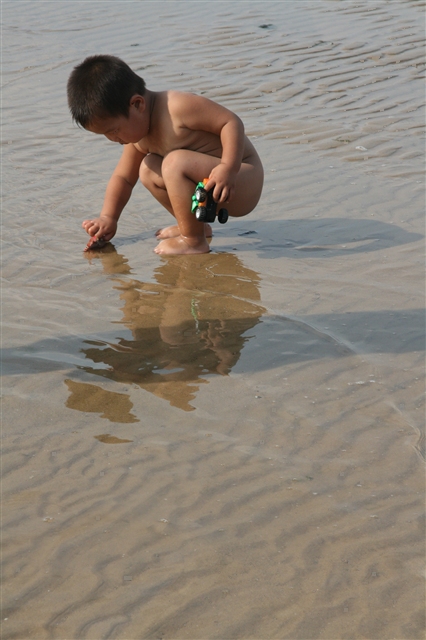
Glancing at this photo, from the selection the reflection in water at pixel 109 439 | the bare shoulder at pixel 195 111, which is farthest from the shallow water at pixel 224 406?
the bare shoulder at pixel 195 111

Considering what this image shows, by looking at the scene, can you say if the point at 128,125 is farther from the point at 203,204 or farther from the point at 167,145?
the point at 203,204

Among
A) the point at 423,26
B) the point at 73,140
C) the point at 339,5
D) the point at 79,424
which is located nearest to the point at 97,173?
the point at 73,140

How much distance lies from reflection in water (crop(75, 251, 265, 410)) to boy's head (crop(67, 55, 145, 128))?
75 centimetres

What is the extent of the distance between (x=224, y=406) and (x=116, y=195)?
198 centimetres

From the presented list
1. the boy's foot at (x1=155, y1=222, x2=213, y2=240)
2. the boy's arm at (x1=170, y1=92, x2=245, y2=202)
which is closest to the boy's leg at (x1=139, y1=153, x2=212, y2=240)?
the boy's foot at (x1=155, y1=222, x2=213, y2=240)

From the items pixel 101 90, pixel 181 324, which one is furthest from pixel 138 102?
pixel 181 324

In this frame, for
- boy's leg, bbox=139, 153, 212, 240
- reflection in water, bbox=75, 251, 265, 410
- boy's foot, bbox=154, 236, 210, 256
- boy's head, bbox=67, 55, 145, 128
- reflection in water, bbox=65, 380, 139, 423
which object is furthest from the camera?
boy's leg, bbox=139, 153, 212, 240

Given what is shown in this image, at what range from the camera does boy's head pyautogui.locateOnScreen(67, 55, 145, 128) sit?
360cm

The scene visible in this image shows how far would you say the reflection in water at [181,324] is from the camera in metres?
2.82

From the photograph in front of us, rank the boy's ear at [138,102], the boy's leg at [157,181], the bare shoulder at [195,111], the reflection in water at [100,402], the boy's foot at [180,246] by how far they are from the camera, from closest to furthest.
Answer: the reflection in water at [100,402]
the boy's ear at [138,102]
the bare shoulder at [195,111]
the boy's foot at [180,246]
the boy's leg at [157,181]

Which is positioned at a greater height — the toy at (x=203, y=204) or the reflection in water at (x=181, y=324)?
the toy at (x=203, y=204)

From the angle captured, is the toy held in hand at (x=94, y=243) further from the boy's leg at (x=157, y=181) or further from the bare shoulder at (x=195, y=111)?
the bare shoulder at (x=195, y=111)

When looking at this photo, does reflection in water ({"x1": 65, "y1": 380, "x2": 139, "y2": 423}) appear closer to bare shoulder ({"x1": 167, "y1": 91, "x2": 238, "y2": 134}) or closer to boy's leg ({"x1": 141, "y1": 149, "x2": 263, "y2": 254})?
boy's leg ({"x1": 141, "y1": 149, "x2": 263, "y2": 254})

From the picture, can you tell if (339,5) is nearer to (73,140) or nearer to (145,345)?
(73,140)
